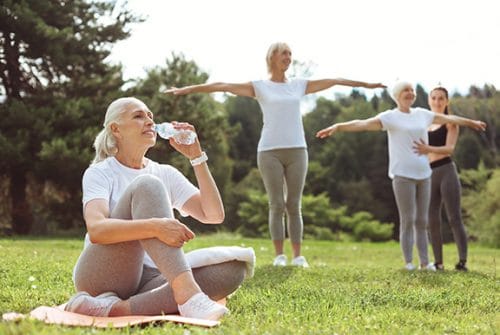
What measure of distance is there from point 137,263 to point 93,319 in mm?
388

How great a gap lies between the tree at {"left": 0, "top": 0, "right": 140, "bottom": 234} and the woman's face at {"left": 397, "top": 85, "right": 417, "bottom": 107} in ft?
29.5

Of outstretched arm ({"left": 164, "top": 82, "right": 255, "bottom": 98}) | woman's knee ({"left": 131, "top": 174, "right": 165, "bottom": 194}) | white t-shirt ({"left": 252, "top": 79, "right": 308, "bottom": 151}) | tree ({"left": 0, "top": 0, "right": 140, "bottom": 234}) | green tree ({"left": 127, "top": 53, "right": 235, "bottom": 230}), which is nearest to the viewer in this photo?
woman's knee ({"left": 131, "top": 174, "right": 165, "bottom": 194})

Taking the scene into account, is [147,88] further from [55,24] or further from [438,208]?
[438,208]

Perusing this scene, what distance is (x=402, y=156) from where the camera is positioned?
270 inches

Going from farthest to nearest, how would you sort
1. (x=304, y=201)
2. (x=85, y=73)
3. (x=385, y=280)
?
(x=304, y=201) < (x=85, y=73) < (x=385, y=280)

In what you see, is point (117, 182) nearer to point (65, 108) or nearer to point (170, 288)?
point (170, 288)

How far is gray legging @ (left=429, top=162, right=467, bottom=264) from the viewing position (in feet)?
23.2

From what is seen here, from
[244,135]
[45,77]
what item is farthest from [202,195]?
[244,135]

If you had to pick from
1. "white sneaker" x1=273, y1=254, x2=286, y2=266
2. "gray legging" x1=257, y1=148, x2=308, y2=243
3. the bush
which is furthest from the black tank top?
the bush

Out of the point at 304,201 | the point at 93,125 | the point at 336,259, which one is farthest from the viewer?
the point at 304,201

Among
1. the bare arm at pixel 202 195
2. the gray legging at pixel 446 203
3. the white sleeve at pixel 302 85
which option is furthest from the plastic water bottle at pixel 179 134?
the gray legging at pixel 446 203

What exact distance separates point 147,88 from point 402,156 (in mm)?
10959

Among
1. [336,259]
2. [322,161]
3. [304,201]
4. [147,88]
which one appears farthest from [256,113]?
[336,259]

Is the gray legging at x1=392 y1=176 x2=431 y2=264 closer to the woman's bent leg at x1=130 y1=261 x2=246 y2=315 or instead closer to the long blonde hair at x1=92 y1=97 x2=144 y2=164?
the woman's bent leg at x1=130 y1=261 x2=246 y2=315
